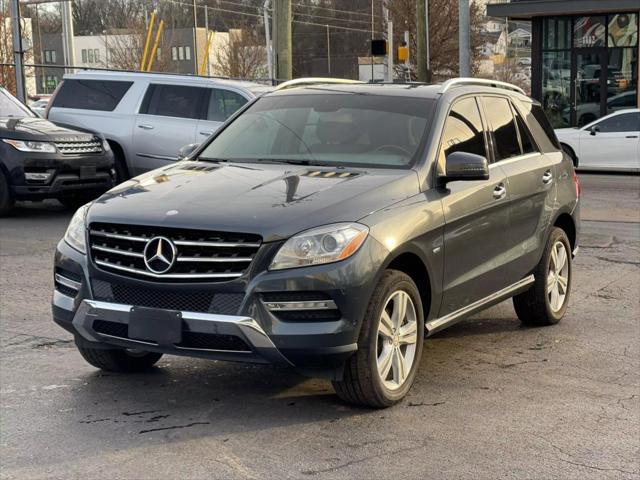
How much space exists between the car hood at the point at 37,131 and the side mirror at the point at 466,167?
851 centimetres

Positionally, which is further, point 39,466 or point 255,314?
point 255,314

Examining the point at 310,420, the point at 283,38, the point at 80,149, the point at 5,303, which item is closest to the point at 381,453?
the point at 310,420

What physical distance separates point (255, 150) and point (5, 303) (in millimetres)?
2941

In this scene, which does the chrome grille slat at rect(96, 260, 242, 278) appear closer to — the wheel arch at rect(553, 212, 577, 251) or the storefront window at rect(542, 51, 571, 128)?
the wheel arch at rect(553, 212, 577, 251)

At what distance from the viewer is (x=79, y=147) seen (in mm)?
13234

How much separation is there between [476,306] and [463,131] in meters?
1.12

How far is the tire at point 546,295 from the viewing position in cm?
707

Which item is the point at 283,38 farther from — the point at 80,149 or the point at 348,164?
the point at 348,164

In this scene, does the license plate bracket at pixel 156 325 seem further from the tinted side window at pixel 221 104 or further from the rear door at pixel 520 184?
the tinted side window at pixel 221 104

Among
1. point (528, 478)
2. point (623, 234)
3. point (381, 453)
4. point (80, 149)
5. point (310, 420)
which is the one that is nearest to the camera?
point (528, 478)

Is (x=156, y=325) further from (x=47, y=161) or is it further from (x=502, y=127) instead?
(x=47, y=161)

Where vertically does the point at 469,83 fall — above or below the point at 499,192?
above

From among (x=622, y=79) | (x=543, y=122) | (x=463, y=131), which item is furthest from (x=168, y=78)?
(x=622, y=79)

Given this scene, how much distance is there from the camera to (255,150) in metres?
6.27
